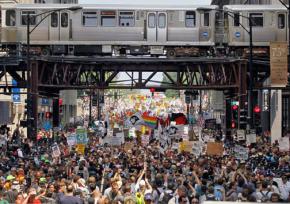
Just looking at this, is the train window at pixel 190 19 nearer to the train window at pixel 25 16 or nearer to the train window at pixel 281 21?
the train window at pixel 281 21

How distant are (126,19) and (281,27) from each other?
8263 mm

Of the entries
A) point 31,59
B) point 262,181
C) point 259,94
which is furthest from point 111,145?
point 259,94

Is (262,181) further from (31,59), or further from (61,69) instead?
(61,69)

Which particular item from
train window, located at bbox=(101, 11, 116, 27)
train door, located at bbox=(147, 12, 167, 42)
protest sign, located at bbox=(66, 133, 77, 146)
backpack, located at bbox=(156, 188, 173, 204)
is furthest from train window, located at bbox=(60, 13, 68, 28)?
backpack, located at bbox=(156, 188, 173, 204)

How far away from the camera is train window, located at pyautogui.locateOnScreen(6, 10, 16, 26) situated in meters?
43.6

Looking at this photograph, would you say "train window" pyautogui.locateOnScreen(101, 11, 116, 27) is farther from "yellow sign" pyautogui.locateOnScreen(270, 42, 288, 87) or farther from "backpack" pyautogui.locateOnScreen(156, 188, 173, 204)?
"backpack" pyautogui.locateOnScreen(156, 188, 173, 204)

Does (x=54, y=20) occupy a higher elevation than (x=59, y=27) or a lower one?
higher

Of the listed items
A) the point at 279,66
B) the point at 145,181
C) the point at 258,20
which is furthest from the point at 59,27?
the point at 145,181

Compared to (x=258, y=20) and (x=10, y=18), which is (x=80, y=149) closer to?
(x=10, y=18)

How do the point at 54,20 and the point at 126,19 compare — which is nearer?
the point at 126,19

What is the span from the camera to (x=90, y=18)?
43875 millimetres

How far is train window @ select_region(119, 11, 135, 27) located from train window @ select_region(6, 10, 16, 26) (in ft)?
18.3

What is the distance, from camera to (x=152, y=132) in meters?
41.0

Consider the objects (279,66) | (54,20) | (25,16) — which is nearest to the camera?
(279,66)
